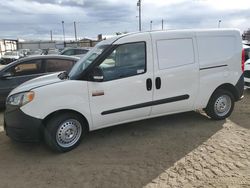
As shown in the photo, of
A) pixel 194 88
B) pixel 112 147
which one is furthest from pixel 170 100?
pixel 112 147

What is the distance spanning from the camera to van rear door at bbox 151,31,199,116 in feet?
15.1

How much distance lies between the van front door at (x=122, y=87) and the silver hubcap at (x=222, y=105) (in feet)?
5.44

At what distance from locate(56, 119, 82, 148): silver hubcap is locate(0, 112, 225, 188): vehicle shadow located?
174 millimetres

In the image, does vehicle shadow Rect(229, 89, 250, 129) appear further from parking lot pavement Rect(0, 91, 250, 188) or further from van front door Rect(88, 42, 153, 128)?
van front door Rect(88, 42, 153, 128)

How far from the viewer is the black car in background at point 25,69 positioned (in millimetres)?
6691

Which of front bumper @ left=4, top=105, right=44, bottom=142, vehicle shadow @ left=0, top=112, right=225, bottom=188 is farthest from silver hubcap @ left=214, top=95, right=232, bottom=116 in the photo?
front bumper @ left=4, top=105, right=44, bottom=142

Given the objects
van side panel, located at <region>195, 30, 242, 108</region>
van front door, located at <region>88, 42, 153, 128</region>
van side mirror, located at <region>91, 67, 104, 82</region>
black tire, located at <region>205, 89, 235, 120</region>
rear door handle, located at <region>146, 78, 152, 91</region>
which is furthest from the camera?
black tire, located at <region>205, 89, 235, 120</region>

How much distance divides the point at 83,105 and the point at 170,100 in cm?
165

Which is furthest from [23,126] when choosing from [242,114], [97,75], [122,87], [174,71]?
[242,114]

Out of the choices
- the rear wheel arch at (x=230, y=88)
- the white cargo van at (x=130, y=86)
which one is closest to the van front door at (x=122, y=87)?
the white cargo van at (x=130, y=86)

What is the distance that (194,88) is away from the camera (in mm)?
4953

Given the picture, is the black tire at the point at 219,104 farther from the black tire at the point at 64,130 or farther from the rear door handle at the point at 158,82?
the black tire at the point at 64,130

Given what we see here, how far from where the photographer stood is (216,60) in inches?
199

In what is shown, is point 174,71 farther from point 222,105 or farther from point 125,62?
point 222,105
